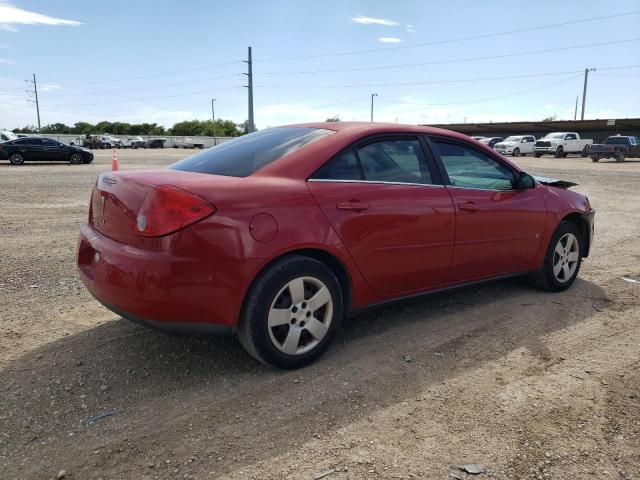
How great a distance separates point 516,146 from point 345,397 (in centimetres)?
4378

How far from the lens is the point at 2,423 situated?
2.72 metres

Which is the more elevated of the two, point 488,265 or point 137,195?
point 137,195

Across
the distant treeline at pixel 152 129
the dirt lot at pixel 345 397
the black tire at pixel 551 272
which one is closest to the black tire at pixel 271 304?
the dirt lot at pixel 345 397

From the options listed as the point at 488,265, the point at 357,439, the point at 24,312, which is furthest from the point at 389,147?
the point at 24,312

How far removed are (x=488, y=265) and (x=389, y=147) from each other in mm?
1363

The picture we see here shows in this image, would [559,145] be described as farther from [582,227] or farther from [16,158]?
[582,227]

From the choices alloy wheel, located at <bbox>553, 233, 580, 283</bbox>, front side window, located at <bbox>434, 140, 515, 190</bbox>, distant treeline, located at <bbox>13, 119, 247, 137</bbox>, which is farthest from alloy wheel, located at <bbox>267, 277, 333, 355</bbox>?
distant treeline, located at <bbox>13, 119, 247, 137</bbox>

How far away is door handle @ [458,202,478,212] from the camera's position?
159 inches

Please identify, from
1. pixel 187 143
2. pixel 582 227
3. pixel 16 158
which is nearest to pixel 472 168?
pixel 582 227

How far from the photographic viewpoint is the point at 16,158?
24359 millimetres

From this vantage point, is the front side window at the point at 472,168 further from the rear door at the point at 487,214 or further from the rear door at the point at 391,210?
the rear door at the point at 391,210

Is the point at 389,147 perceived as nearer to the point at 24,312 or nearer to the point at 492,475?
the point at 492,475

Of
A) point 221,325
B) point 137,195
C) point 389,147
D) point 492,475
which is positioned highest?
point 389,147

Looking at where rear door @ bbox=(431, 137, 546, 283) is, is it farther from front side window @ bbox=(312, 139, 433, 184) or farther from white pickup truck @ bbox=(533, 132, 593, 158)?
white pickup truck @ bbox=(533, 132, 593, 158)
